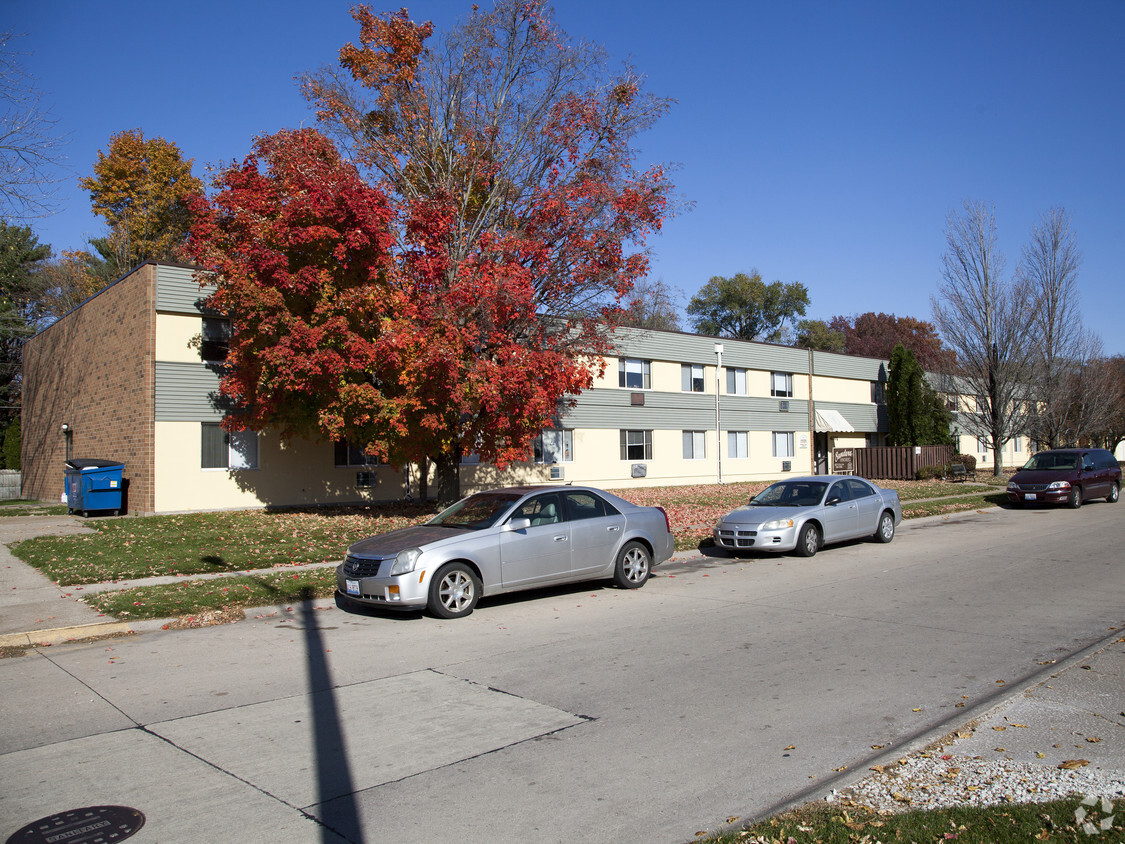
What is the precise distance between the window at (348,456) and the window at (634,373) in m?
11.8

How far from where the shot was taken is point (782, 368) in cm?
4019

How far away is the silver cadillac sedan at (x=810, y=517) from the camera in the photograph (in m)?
14.2

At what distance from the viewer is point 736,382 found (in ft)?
125

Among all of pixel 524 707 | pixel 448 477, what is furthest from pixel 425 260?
pixel 524 707

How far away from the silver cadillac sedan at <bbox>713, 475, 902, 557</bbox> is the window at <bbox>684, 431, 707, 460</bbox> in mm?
18928

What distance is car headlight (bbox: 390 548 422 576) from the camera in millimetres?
9297

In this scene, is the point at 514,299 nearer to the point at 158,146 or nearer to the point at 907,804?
the point at 907,804

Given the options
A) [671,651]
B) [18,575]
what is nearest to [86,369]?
[18,575]

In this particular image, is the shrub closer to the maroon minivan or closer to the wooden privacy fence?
the wooden privacy fence

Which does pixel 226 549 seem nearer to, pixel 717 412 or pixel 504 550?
pixel 504 550

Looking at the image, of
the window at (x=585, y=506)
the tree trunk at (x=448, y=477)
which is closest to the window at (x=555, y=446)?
the tree trunk at (x=448, y=477)

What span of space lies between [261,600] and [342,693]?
4583 millimetres

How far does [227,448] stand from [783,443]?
27.0 m

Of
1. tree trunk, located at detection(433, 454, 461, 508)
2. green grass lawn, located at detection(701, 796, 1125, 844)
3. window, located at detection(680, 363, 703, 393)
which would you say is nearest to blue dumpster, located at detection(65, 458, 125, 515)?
tree trunk, located at detection(433, 454, 461, 508)
